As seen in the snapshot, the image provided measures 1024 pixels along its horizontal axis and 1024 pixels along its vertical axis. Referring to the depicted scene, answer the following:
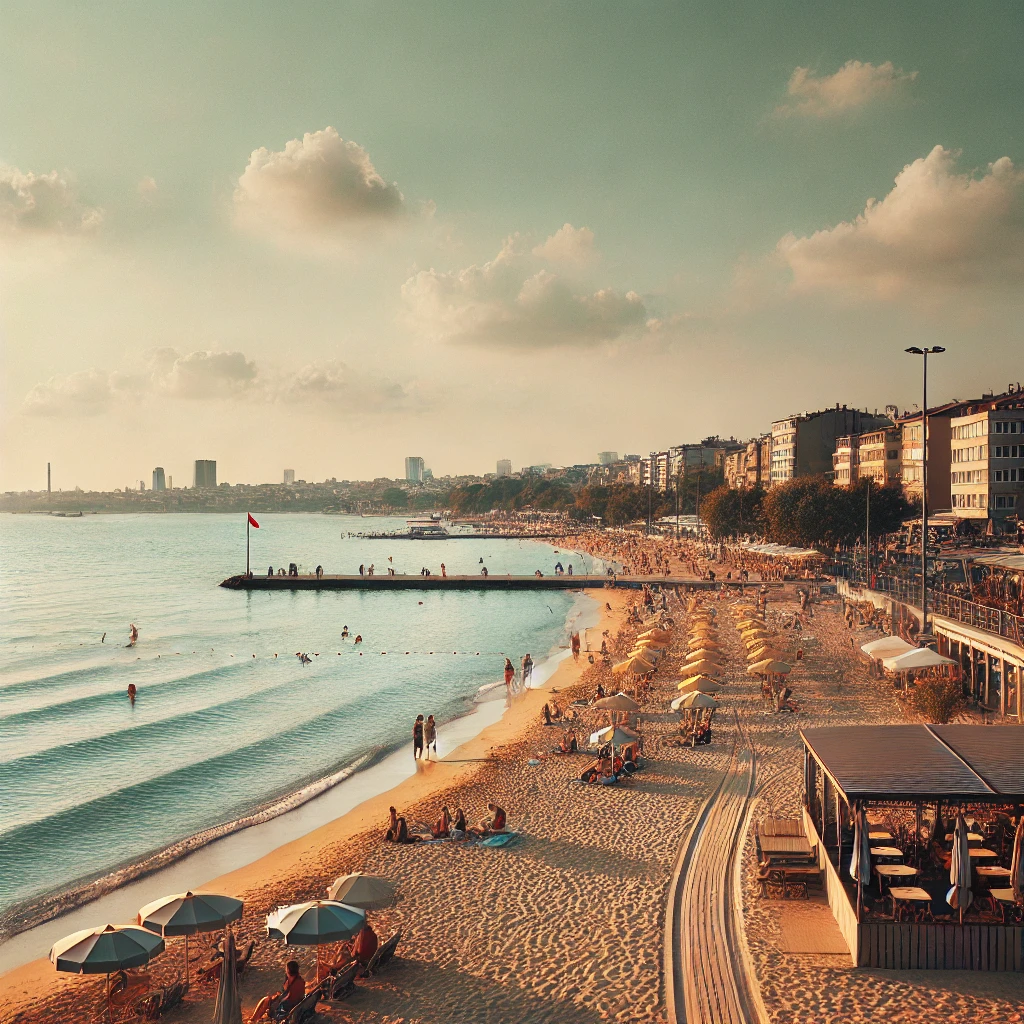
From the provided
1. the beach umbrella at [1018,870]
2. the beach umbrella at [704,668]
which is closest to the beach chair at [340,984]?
the beach umbrella at [1018,870]

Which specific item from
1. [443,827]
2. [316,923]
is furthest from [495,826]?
[316,923]

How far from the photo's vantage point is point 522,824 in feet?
55.9

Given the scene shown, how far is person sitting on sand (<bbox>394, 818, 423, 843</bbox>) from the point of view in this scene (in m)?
16.8

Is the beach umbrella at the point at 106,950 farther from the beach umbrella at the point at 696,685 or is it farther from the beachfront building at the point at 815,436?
the beachfront building at the point at 815,436

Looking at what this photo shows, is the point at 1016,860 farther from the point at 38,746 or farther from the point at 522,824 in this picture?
the point at 38,746

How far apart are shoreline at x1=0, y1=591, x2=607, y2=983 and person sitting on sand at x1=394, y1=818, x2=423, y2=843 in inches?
129

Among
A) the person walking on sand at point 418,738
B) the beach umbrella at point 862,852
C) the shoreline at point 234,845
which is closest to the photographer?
the beach umbrella at point 862,852

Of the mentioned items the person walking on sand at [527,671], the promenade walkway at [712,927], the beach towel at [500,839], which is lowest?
the person walking on sand at [527,671]

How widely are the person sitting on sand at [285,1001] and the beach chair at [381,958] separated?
1034mm

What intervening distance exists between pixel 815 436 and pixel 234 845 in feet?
286

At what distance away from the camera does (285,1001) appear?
401 inches

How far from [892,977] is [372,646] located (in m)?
39.1

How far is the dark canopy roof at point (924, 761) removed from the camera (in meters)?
9.97

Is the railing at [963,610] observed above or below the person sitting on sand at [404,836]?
above
